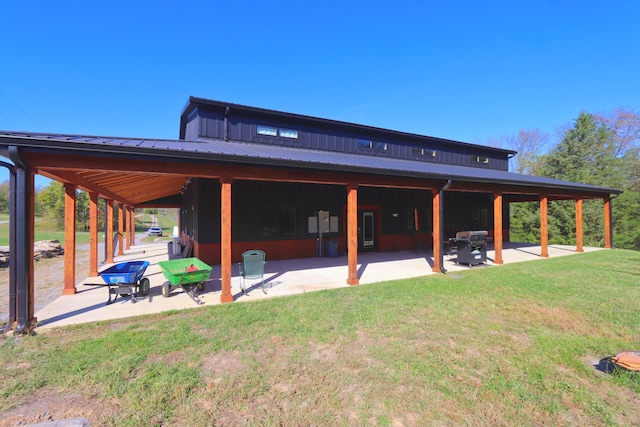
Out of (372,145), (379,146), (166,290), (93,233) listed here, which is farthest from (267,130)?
(166,290)

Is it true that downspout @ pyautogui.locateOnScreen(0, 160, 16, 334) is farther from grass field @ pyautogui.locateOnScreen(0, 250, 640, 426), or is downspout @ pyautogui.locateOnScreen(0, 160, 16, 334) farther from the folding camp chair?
the folding camp chair

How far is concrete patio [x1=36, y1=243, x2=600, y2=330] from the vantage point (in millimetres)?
5559

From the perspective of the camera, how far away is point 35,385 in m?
3.17

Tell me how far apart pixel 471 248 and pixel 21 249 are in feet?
36.8

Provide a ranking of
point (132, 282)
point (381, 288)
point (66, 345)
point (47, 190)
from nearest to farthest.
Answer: point (66, 345)
point (132, 282)
point (381, 288)
point (47, 190)

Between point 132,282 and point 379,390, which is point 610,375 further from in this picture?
point 132,282

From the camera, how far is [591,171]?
26.5 m

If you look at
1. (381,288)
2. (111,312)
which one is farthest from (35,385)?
(381,288)

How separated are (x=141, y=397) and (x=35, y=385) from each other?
1.32m

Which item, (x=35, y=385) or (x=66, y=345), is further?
A: (x=66, y=345)

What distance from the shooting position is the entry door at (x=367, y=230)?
1376cm

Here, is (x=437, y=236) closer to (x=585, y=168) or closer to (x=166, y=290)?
(x=166, y=290)

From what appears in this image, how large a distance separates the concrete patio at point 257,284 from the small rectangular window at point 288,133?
228 inches

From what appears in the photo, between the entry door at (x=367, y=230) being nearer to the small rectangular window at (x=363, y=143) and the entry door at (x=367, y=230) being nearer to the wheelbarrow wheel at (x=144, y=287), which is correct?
the small rectangular window at (x=363, y=143)
